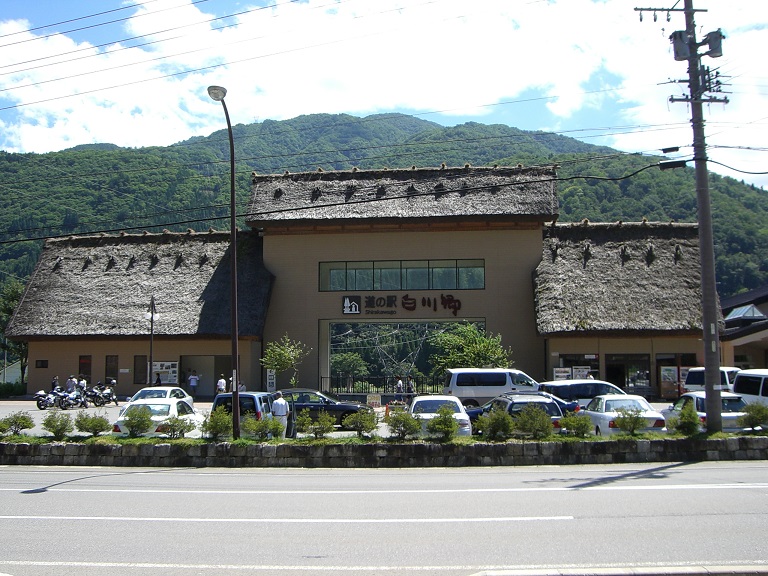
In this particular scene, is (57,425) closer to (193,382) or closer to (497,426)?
(497,426)

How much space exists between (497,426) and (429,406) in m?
3.09

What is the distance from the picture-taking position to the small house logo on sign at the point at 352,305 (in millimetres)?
37562

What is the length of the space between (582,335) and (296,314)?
573 inches

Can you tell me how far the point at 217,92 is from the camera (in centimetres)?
1728

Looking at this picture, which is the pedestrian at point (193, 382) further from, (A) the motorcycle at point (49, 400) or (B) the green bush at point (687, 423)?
(B) the green bush at point (687, 423)

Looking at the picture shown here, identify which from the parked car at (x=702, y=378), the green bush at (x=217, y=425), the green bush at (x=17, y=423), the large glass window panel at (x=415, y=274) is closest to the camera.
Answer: the green bush at (x=217, y=425)

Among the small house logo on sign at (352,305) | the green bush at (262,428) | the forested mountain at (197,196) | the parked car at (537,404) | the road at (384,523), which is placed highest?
the forested mountain at (197,196)

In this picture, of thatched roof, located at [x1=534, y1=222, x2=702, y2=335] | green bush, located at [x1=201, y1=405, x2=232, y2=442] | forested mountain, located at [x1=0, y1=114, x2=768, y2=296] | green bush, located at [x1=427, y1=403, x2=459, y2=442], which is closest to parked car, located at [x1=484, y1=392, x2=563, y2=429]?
green bush, located at [x1=427, y1=403, x2=459, y2=442]

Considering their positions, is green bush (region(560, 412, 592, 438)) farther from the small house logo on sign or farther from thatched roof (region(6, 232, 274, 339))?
thatched roof (region(6, 232, 274, 339))

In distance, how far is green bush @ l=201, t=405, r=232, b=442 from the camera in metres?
17.4

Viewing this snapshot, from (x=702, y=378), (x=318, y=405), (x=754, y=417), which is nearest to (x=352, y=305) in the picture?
(x=318, y=405)

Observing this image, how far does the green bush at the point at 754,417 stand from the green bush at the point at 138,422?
47.9 feet

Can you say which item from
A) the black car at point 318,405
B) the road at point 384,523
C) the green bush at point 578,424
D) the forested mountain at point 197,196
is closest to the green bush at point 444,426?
the road at point 384,523

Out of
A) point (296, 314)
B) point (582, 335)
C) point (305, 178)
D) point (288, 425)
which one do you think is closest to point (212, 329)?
point (296, 314)
